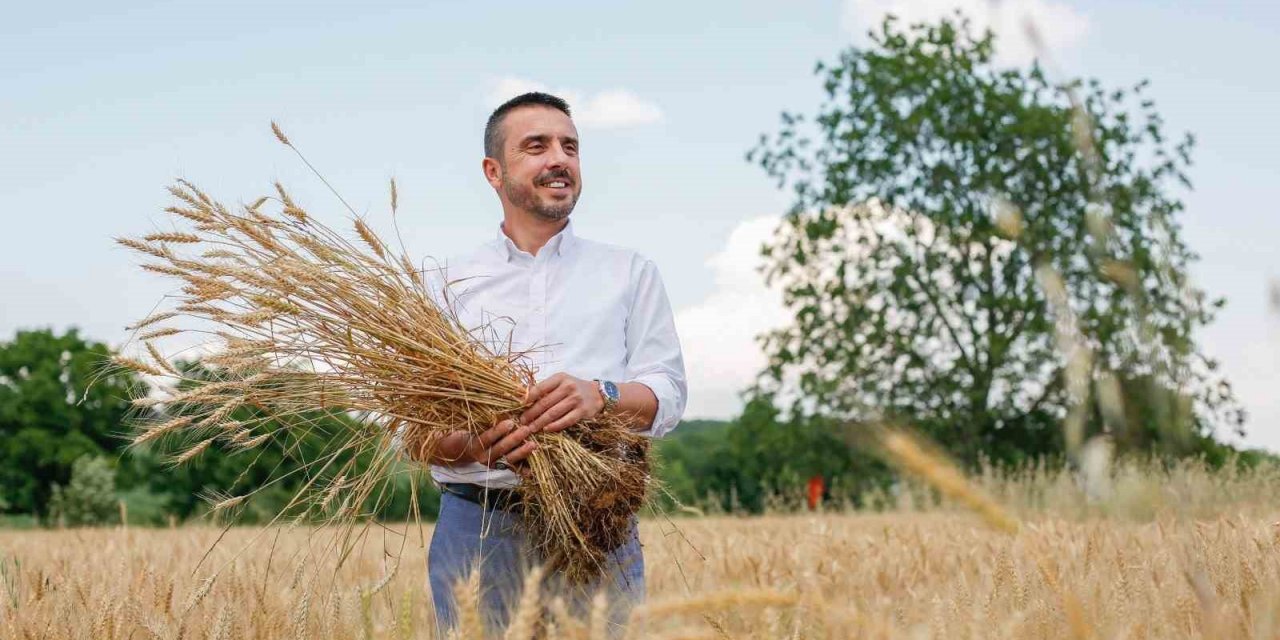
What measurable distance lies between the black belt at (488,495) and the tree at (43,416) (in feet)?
93.5

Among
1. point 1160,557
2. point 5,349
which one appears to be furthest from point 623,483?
point 5,349

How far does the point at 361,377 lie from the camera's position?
2.75 m

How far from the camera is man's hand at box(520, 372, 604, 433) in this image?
102 inches

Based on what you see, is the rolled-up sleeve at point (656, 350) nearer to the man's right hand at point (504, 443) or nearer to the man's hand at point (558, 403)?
the man's hand at point (558, 403)

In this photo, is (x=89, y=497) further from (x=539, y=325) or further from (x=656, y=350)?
(x=656, y=350)

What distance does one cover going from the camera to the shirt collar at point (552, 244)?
3.13m

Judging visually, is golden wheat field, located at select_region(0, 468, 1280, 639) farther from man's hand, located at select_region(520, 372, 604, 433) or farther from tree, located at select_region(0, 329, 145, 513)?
tree, located at select_region(0, 329, 145, 513)

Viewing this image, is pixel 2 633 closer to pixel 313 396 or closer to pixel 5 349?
pixel 313 396

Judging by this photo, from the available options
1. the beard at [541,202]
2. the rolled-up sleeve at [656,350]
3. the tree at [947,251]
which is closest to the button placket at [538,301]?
the beard at [541,202]

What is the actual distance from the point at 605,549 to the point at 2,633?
1481 millimetres

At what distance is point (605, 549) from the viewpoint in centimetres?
279

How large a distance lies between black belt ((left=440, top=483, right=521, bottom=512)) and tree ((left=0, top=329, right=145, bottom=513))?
28489mm

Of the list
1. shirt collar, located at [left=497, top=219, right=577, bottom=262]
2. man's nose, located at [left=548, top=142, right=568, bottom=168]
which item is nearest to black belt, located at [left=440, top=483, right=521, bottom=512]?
shirt collar, located at [left=497, top=219, right=577, bottom=262]

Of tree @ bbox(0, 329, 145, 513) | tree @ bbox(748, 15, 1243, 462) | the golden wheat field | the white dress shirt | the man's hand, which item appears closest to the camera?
the golden wheat field
